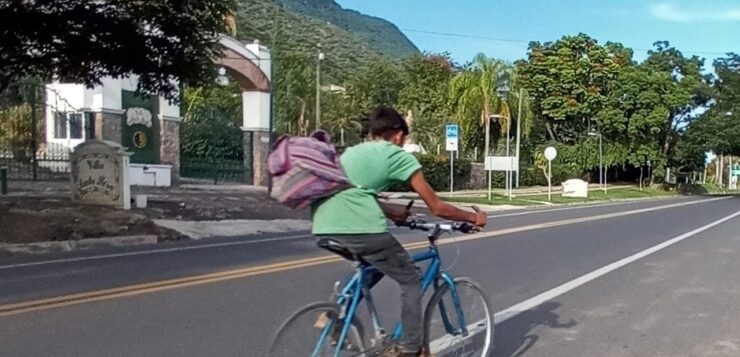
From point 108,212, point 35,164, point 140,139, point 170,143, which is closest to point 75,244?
point 108,212

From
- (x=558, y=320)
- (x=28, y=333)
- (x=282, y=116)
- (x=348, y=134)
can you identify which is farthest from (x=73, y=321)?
(x=348, y=134)

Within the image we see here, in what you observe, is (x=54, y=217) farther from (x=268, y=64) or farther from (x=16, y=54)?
(x=268, y=64)

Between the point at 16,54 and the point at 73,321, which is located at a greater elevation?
the point at 16,54

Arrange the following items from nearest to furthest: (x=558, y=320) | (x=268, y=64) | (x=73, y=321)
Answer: (x=73, y=321), (x=558, y=320), (x=268, y=64)

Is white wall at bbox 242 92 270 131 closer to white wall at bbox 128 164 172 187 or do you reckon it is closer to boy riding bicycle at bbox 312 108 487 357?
white wall at bbox 128 164 172 187

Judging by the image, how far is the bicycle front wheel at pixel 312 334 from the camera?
5.02 metres

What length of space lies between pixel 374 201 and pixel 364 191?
0.08m

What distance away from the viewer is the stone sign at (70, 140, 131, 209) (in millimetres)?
21203

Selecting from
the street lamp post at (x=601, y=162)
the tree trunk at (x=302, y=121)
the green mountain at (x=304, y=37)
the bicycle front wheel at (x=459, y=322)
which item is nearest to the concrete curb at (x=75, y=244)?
the bicycle front wheel at (x=459, y=322)

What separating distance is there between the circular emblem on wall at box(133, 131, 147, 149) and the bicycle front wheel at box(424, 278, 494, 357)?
2771cm

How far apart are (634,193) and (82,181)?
45.0 metres

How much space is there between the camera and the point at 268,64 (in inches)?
1470

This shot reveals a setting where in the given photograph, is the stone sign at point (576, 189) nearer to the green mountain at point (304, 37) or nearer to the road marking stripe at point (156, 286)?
the green mountain at point (304, 37)

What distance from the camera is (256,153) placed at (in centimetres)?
3797
